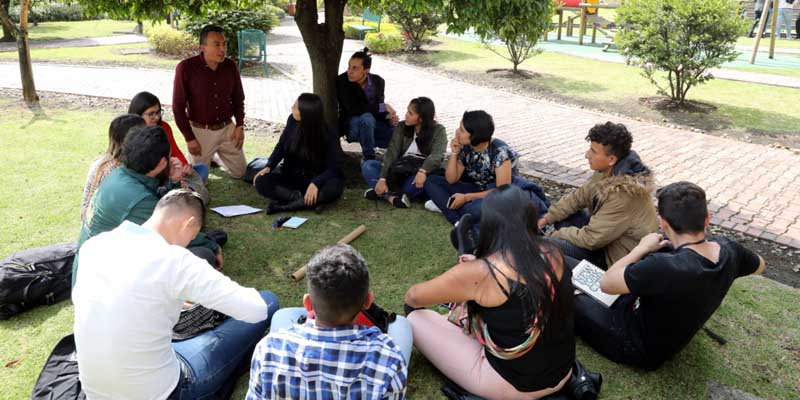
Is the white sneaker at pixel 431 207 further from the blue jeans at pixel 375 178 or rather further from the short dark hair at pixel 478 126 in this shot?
the short dark hair at pixel 478 126

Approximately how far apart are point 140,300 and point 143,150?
1.46 meters

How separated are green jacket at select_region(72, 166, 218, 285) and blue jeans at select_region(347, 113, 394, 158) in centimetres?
369

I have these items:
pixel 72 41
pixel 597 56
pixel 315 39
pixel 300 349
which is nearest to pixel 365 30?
pixel 597 56

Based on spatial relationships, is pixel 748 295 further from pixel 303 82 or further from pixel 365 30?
pixel 365 30

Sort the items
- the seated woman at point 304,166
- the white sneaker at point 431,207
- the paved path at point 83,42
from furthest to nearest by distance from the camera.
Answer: the paved path at point 83,42 → the white sneaker at point 431,207 → the seated woman at point 304,166

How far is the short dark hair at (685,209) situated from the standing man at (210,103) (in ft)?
16.3

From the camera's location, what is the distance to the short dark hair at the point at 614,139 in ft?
13.9

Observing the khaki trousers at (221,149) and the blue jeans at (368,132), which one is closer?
the khaki trousers at (221,149)

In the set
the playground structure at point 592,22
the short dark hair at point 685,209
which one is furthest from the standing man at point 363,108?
the playground structure at point 592,22

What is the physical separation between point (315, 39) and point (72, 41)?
716 inches

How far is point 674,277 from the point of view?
9.34 ft

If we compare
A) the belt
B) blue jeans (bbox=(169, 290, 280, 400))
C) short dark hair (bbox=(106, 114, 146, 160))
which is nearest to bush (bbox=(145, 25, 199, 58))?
the belt

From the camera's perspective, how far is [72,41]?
67.5 ft

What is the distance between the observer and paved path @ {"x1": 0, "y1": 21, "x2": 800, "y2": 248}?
6363 mm
